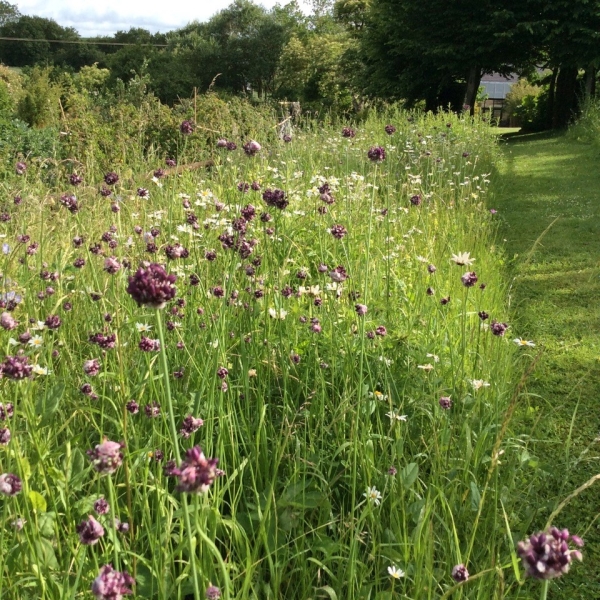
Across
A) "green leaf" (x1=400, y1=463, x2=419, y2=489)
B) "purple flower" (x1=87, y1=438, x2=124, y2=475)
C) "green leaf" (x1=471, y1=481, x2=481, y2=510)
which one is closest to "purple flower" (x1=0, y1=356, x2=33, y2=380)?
"purple flower" (x1=87, y1=438, x2=124, y2=475)

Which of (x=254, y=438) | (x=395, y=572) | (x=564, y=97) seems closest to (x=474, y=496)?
(x=395, y=572)

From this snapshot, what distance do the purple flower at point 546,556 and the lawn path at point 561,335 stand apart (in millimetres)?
729

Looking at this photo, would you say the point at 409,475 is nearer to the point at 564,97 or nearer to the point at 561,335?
the point at 561,335

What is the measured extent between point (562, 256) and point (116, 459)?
4692mm

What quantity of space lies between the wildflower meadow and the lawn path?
0.52 feet

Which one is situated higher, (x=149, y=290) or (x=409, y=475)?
(x=149, y=290)

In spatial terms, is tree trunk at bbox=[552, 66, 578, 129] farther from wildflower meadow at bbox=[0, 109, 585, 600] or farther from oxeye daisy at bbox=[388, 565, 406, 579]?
oxeye daisy at bbox=[388, 565, 406, 579]

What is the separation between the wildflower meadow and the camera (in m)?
1.27

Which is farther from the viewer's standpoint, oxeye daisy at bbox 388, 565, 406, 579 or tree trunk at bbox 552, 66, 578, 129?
tree trunk at bbox 552, 66, 578, 129

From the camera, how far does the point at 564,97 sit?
1939cm

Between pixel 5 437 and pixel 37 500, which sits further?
pixel 37 500

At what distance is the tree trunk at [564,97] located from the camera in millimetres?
19078

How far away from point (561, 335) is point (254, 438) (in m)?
2.25

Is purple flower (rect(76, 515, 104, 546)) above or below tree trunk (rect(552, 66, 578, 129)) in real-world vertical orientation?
below
